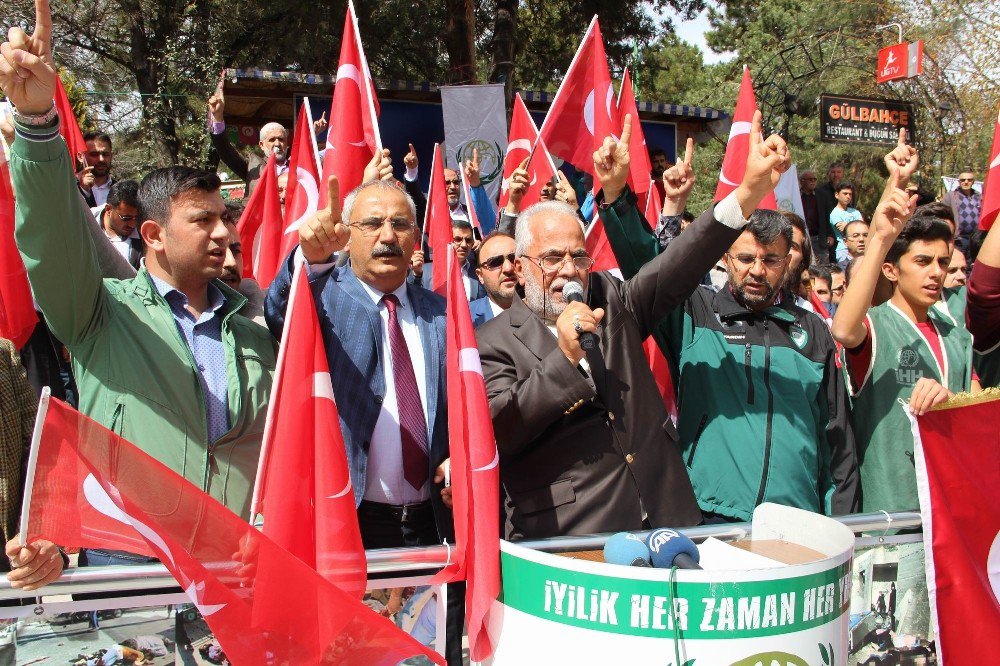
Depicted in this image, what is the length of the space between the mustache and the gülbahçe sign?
1347 cm

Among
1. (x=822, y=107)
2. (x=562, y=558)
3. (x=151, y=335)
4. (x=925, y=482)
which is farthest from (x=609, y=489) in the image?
(x=822, y=107)

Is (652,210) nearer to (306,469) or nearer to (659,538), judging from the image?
(306,469)

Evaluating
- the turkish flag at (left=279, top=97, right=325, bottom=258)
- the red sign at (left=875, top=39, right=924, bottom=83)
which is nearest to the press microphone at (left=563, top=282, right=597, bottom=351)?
the turkish flag at (left=279, top=97, right=325, bottom=258)

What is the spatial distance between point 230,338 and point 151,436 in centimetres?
40

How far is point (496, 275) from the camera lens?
15.9ft

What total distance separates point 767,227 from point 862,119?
13.5 meters

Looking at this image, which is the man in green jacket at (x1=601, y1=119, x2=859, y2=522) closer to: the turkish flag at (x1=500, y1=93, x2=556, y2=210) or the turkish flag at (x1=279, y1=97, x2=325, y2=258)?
the turkish flag at (x1=500, y1=93, x2=556, y2=210)

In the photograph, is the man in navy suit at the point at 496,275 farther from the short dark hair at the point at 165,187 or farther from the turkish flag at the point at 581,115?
the short dark hair at the point at 165,187

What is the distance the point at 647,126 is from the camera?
16.8 metres

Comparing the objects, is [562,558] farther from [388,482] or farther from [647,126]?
[647,126]

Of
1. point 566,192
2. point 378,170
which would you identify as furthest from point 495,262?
point 378,170

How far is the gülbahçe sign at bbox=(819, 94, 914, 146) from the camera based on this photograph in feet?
50.1

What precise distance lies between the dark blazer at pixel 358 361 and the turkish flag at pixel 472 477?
0.42 m

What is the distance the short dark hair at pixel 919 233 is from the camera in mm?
3709
